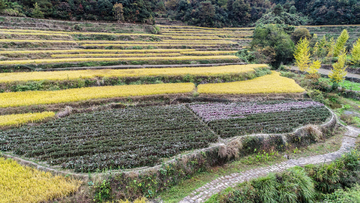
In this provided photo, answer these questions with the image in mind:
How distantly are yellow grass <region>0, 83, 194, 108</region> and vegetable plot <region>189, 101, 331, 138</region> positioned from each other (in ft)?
10.8

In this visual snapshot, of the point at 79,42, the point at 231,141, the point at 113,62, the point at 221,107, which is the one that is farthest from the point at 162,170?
the point at 79,42

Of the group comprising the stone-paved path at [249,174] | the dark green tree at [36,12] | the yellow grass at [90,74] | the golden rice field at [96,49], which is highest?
the dark green tree at [36,12]

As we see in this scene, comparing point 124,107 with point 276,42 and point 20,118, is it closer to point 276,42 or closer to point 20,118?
point 20,118

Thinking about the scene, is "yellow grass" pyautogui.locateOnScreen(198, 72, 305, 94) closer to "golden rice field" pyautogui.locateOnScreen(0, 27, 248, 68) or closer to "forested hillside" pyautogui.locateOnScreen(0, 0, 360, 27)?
"golden rice field" pyautogui.locateOnScreen(0, 27, 248, 68)

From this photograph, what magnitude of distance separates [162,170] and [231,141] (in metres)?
4.19

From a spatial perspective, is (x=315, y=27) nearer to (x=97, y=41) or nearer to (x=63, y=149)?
(x=97, y=41)

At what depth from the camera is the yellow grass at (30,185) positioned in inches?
244

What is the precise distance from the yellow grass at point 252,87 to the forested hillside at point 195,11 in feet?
87.3

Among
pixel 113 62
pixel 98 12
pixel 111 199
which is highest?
pixel 98 12

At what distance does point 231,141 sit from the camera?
10.1 meters

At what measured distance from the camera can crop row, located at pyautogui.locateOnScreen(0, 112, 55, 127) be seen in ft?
33.7

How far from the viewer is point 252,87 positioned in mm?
18219

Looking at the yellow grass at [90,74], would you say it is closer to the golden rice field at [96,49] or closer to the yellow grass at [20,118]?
the golden rice field at [96,49]

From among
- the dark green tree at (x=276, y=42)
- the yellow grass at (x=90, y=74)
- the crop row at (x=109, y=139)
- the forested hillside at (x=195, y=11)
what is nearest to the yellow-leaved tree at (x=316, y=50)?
the dark green tree at (x=276, y=42)
